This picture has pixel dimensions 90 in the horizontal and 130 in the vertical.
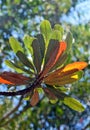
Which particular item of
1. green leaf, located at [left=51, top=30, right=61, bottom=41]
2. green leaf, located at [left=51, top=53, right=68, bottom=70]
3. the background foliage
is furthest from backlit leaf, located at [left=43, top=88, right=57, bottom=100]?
the background foliage

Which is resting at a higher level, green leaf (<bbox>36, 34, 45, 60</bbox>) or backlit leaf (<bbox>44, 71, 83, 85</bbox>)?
green leaf (<bbox>36, 34, 45, 60</bbox>)

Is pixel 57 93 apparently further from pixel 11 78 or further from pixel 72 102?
pixel 11 78

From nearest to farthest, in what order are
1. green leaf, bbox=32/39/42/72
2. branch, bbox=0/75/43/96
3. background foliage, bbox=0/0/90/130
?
branch, bbox=0/75/43/96 < green leaf, bbox=32/39/42/72 < background foliage, bbox=0/0/90/130

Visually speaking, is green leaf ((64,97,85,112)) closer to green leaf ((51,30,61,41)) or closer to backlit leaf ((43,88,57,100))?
backlit leaf ((43,88,57,100))

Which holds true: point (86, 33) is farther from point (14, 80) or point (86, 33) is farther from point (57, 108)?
point (14, 80)

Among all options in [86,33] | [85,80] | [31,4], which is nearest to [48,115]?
[85,80]
